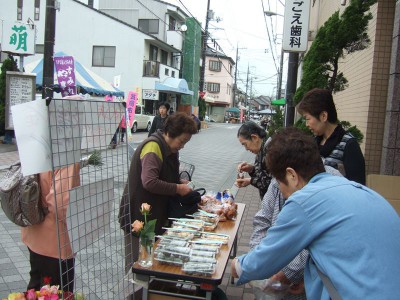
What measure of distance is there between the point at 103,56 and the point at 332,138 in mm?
26912

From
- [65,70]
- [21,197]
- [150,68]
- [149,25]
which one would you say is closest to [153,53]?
[150,68]

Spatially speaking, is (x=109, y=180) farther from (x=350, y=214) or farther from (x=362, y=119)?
(x=362, y=119)

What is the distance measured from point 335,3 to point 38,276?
29.2ft

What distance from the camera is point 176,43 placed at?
33.4 metres

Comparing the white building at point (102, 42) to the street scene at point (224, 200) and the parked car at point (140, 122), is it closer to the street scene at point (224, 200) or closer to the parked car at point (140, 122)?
the parked car at point (140, 122)

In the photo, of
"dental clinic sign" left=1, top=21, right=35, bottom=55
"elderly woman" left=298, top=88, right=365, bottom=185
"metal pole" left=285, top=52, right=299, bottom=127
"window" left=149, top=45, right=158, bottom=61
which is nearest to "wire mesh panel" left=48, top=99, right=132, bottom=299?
"elderly woman" left=298, top=88, right=365, bottom=185

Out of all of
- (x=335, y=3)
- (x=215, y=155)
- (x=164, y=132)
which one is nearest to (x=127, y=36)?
→ (x=215, y=155)

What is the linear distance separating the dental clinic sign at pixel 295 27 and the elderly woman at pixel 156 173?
11.3ft

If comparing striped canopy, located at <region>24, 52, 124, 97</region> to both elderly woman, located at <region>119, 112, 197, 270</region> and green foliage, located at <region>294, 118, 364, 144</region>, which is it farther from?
elderly woman, located at <region>119, 112, 197, 270</region>

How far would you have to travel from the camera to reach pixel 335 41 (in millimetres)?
4559

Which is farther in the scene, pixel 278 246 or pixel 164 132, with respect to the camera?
pixel 164 132

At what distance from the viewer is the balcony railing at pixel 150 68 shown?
28594 millimetres

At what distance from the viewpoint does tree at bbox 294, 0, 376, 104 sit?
4.46 m

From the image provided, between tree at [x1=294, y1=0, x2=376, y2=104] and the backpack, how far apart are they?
3.57m
